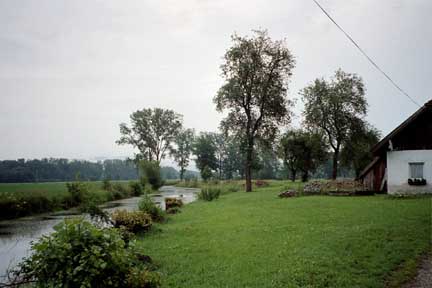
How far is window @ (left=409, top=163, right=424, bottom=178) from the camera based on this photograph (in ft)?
67.5

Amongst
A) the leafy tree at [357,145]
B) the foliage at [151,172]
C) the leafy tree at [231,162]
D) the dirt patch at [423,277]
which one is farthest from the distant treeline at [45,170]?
the leafy tree at [231,162]

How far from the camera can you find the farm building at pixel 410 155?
66.6 ft

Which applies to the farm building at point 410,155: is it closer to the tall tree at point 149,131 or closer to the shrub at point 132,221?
the shrub at point 132,221

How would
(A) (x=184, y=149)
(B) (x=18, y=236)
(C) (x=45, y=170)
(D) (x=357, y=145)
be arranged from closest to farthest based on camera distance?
1. (B) (x=18, y=236)
2. (C) (x=45, y=170)
3. (D) (x=357, y=145)
4. (A) (x=184, y=149)

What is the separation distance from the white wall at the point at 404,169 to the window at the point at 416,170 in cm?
20

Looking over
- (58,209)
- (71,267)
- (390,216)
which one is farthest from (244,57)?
(71,267)

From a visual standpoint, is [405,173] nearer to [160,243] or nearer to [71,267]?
[160,243]

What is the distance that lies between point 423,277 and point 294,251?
2576 millimetres

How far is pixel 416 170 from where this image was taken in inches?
817

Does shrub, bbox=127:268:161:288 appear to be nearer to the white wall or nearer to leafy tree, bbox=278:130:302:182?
the white wall

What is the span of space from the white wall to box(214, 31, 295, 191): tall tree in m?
13.4

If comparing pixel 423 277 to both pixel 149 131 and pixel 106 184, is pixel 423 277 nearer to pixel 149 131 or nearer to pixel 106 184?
pixel 106 184

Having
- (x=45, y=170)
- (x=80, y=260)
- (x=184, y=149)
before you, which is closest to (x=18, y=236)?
(x=80, y=260)

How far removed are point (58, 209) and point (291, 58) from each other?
24815 millimetres
